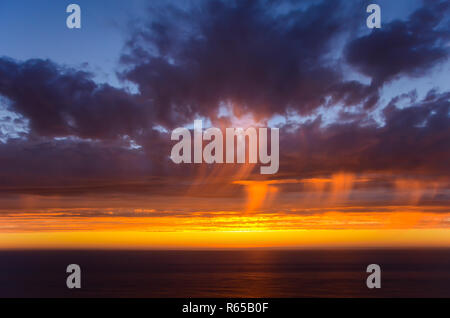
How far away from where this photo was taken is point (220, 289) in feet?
223
